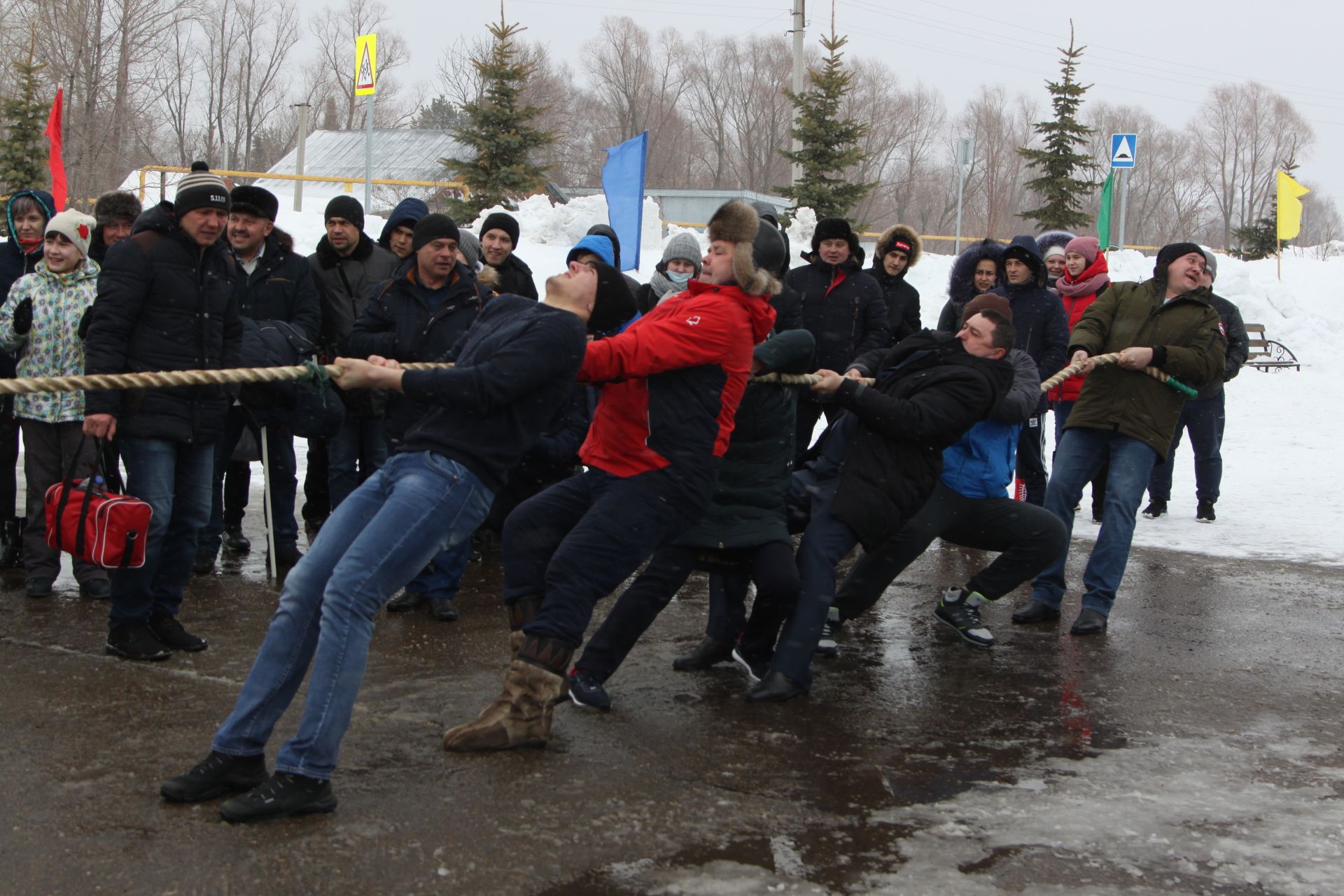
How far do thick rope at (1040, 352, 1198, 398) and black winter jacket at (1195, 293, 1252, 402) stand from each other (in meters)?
1.59

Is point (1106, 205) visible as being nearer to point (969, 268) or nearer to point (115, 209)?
point (969, 268)

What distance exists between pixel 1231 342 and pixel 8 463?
307 inches

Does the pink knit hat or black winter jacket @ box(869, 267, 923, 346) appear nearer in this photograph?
black winter jacket @ box(869, 267, 923, 346)

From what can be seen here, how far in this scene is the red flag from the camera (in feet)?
46.1

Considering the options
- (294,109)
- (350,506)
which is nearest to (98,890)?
(350,506)

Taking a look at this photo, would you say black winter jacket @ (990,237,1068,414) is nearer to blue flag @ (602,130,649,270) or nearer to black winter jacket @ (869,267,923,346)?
black winter jacket @ (869,267,923,346)

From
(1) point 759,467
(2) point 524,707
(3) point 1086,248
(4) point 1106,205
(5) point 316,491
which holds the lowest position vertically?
(2) point 524,707

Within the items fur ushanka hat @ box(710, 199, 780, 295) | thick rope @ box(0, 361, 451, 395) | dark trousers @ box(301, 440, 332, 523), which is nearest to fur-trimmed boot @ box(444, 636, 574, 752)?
thick rope @ box(0, 361, 451, 395)

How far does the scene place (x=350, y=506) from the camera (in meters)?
3.98

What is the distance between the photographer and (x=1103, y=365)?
662 cm

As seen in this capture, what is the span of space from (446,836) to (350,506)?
1.05m

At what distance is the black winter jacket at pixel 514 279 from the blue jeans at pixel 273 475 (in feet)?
5.10

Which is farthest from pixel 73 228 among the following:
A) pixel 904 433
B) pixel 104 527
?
pixel 904 433

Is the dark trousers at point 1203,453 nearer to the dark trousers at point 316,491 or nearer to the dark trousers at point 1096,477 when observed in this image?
the dark trousers at point 1096,477
